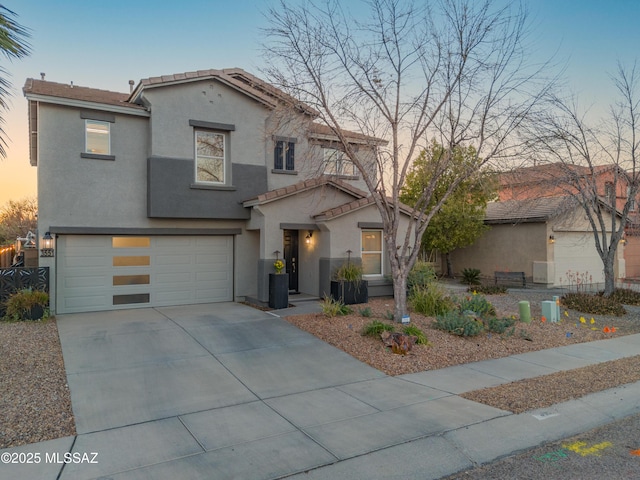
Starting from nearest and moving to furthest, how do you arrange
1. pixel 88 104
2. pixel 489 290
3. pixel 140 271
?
1. pixel 88 104
2. pixel 140 271
3. pixel 489 290

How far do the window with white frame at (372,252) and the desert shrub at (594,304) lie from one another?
5.79m

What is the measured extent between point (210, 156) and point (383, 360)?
858 centimetres

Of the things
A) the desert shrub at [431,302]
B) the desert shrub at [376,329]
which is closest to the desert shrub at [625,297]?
the desert shrub at [431,302]

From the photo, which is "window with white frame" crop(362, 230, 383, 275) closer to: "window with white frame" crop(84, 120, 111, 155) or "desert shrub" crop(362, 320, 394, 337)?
"desert shrub" crop(362, 320, 394, 337)

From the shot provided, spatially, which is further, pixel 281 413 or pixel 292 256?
pixel 292 256

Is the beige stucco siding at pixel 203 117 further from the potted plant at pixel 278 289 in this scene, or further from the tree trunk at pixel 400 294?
the tree trunk at pixel 400 294

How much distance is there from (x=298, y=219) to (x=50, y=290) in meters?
6.90

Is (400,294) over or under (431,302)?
over

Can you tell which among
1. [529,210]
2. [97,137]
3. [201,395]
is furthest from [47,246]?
[529,210]

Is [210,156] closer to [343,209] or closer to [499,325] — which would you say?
[343,209]

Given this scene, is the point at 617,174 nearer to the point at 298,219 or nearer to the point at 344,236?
the point at 344,236

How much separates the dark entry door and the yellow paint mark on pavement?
10.8m

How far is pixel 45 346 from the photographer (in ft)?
27.2

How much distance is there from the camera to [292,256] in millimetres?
15055
